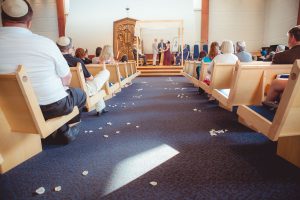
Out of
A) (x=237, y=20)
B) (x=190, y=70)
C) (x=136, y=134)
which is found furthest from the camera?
(x=237, y=20)

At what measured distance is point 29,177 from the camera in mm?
1547

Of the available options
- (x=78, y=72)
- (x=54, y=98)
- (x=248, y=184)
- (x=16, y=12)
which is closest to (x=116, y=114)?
(x=78, y=72)

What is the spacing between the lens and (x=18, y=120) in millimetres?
1535

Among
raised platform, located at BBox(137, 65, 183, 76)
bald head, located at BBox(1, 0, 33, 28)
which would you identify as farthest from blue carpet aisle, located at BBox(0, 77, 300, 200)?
raised platform, located at BBox(137, 65, 183, 76)

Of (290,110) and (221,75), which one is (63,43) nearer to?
(221,75)

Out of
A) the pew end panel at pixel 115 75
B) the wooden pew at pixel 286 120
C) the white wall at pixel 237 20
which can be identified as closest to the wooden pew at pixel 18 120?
the wooden pew at pixel 286 120

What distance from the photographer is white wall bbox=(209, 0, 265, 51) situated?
10.9 metres

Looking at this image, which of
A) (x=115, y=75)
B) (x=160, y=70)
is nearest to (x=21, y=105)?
(x=115, y=75)

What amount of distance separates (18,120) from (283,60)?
6.70 feet

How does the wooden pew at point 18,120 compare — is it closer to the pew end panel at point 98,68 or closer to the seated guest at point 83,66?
the seated guest at point 83,66

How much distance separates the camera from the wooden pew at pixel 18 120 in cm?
136

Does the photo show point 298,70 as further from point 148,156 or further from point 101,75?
point 101,75

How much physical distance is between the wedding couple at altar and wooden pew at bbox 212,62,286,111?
853 cm

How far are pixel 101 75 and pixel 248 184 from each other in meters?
1.90
